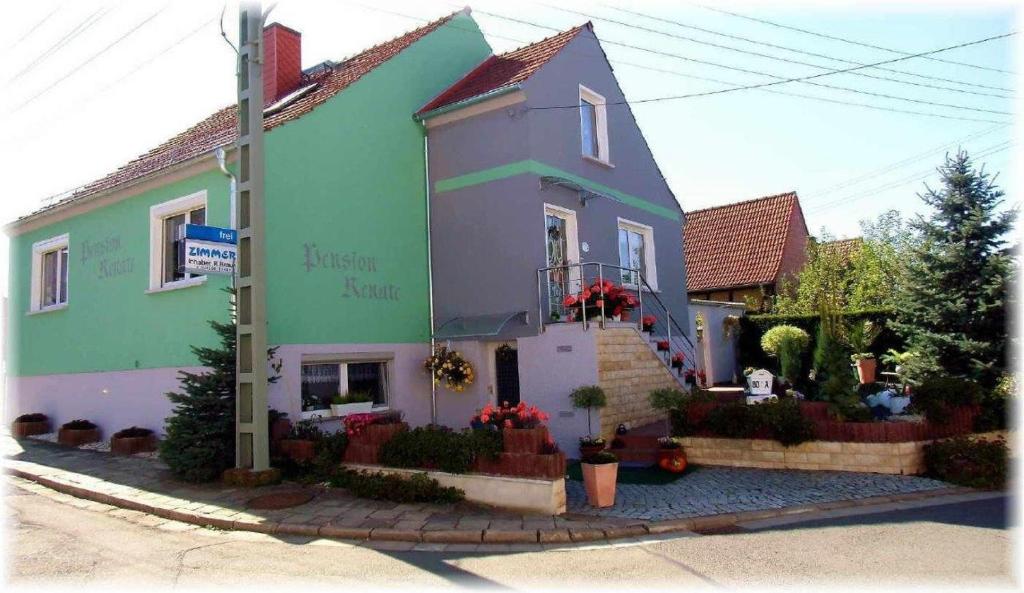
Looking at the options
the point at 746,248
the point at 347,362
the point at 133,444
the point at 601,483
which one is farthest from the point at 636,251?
the point at 746,248

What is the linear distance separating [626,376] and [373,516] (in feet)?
19.4

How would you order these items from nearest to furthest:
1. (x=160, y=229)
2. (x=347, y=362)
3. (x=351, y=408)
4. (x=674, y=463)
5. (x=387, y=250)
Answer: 1. (x=674, y=463)
2. (x=351, y=408)
3. (x=347, y=362)
4. (x=160, y=229)
5. (x=387, y=250)

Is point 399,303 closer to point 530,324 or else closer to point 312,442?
point 530,324

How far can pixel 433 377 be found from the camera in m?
13.3

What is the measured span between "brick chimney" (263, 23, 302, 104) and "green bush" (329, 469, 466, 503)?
10026 millimetres

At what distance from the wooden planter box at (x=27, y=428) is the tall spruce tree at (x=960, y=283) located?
1780cm

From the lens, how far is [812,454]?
9.55 m

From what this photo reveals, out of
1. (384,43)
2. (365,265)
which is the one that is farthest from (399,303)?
(384,43)

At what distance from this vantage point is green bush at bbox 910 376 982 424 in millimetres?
9531

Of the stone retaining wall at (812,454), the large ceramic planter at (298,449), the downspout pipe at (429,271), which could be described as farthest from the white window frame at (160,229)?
the stone retaining wall at (812,454)

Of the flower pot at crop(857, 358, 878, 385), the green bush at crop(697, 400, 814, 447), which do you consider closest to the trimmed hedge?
the flower pot at crop(857, 358, 878, 385)

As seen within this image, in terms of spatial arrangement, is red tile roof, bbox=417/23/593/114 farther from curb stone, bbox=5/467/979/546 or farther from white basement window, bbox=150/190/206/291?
curb stone, bbox=5/467/979/546

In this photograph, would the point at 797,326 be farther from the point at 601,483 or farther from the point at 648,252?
the point at 601,483

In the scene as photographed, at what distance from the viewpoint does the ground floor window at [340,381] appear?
11531 millimetres
